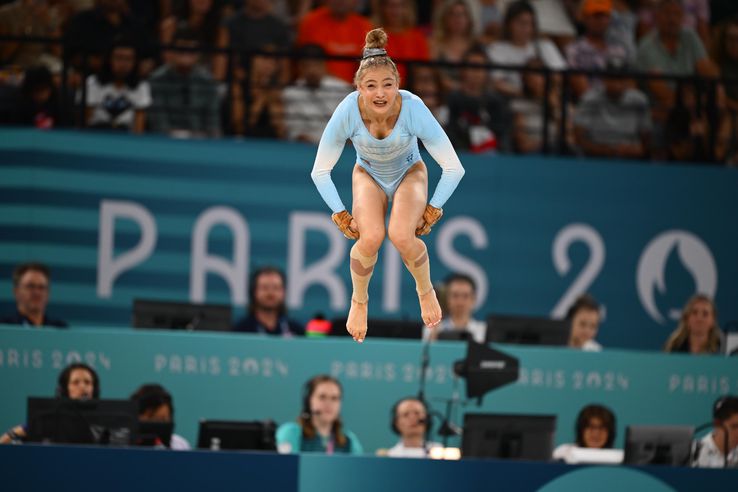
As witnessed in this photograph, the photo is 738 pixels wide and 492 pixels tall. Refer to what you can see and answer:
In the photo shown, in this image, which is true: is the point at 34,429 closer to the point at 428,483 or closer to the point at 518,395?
the point at 428,483

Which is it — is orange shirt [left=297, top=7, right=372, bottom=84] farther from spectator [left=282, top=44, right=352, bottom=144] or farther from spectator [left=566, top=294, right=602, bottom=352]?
spectator [left=566, top=294, right=602, bottom=352]

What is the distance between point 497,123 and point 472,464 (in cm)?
397

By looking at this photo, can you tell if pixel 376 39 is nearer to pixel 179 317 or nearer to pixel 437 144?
pixel 437 144

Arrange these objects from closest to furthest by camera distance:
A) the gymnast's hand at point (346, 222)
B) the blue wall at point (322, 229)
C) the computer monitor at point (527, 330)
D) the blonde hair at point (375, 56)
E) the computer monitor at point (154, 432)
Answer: the blonde hair at point (375, 56)
the gymnast's hand at point (346, 222)
the computer monitor at point (154, 432)
the computer monitor at point (527, 330)
the blue wall at point (322, 229)

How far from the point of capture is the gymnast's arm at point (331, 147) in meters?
6.71

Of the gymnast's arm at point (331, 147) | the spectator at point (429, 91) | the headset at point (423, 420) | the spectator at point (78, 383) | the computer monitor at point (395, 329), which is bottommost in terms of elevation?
the headset at point (423, 420)

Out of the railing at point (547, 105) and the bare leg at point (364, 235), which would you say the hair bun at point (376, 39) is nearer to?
the bare leg at point (364, 235)

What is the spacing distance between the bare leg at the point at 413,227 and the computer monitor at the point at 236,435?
222 cm

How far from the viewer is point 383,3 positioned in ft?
37.3

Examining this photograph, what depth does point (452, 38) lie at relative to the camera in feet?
37.8

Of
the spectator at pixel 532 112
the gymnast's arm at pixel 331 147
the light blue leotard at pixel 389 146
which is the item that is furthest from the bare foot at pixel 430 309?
the spectator at pixel 532 112

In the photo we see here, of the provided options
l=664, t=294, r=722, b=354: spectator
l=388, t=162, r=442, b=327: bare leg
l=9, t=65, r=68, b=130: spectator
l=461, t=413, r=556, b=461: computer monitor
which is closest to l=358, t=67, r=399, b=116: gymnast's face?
l=388, t=162, r=442, b=327: bare leg

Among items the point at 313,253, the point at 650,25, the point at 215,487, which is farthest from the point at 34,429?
the point at 650,25

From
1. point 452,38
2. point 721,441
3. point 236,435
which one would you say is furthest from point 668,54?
point 236,435
